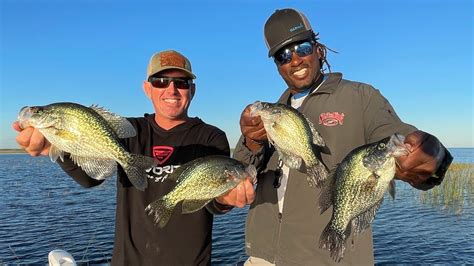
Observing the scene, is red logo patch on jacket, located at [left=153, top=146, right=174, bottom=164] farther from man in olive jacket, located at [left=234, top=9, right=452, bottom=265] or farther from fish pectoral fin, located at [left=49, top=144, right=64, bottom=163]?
fish pectoral fin, located at [left=49, top=144, right=64, bottom=163]

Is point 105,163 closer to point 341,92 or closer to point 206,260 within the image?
point 206,260

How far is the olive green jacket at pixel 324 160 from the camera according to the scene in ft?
12.5

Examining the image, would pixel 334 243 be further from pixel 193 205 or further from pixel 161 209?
pixel 161 209

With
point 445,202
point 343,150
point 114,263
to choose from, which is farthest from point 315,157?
point 445,202

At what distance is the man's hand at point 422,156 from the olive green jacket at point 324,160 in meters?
0.70

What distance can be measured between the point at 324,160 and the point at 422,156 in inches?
51.6

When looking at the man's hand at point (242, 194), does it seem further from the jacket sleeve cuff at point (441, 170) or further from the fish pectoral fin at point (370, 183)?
the jacket sleeve cuff at point (441, 170)

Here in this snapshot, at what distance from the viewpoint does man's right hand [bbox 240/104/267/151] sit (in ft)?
12.4

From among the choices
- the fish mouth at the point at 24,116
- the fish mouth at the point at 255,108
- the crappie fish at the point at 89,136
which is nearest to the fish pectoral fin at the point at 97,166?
the crappie fish at the point at 89,136

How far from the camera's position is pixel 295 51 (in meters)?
4.25

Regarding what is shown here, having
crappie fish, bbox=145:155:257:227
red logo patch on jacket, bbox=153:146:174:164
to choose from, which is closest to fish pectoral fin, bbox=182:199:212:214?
crappie fish, bbox=145:155:257:227

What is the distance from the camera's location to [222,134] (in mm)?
4551

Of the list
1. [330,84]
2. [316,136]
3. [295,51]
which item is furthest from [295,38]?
[316,136]

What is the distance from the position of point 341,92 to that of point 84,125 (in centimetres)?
264
